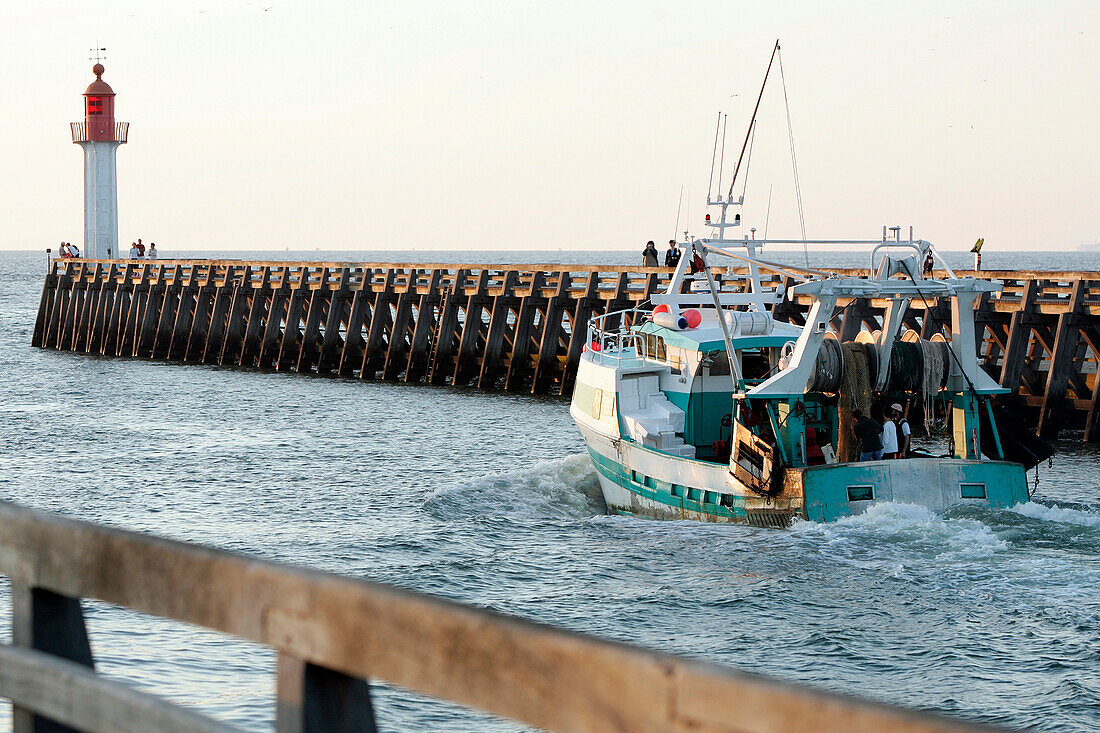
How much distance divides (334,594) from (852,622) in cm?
1096

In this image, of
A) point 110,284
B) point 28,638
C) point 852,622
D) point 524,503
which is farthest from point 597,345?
point 110,284

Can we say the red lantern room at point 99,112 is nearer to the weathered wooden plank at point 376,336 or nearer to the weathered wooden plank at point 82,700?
→ the weathered wooden plank at point 376,336

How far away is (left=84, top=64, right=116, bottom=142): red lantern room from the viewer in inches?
2350

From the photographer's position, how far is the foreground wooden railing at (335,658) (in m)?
2.04

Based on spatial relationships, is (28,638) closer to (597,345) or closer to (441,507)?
(441,507)

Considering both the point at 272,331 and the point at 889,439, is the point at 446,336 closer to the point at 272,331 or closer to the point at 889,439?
the point at 272,331

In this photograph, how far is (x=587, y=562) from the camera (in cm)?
1579

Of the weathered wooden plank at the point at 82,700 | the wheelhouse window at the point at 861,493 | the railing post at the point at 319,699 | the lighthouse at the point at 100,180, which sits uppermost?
the lighthouse at the point at 100,180

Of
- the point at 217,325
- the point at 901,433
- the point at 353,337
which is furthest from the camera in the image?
the point at 217,325

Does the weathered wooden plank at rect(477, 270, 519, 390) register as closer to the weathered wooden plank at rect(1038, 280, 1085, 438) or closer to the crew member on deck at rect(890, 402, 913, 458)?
the weathered wooden plank at rect(1038, 280, 1085, 438)

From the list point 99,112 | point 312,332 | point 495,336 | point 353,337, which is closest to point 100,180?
point 99,112

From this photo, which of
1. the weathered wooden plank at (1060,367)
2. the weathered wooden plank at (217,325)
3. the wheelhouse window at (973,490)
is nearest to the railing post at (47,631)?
the wheelhouse window at (973,490)

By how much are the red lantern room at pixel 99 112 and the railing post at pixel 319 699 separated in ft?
202

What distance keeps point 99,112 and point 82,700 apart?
204 feet
